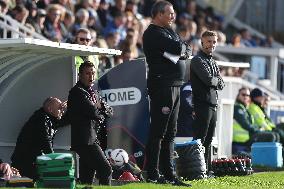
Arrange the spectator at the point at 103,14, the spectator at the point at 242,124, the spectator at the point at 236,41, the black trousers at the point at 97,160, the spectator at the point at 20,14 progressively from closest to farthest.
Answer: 1. the black trousers at the point at 97,160
2. the spectator at the point at 242,124
3. the spectator at the point at 20,14
4. the spectator at the point at 103,14
5. the spectator at the point at 236,41

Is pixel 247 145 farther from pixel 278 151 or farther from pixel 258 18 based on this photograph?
pixel 258 18

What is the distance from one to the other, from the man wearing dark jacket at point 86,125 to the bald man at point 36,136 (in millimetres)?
435

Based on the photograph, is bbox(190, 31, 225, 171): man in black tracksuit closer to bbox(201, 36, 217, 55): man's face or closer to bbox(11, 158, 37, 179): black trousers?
bbox(201, 36, 217, 55): man's face

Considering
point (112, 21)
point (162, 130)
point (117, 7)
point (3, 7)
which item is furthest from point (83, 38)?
point (117, 7)

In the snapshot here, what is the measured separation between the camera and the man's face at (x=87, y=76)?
14.7m

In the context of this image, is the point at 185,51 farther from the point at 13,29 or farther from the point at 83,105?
Result: the point at 13,29

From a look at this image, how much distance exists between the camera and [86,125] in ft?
48.0

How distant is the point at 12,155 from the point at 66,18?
852 cm

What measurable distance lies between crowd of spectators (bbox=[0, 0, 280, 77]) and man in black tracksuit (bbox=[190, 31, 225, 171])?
2.27 metres

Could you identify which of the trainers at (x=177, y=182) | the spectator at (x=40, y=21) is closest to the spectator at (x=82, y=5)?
the spectator at (x=40, y=21)

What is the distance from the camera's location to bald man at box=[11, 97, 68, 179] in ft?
48.8

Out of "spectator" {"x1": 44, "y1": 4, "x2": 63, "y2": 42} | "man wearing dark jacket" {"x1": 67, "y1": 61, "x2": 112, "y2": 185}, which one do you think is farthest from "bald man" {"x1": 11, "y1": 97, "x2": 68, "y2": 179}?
"spectator" {"x1": 44, "y1": 4, "x2": 63, "y2": 42}

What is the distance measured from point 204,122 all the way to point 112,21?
9.94 meters

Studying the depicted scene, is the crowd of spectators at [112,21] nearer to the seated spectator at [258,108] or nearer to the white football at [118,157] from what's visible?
the white football at [118,157]
